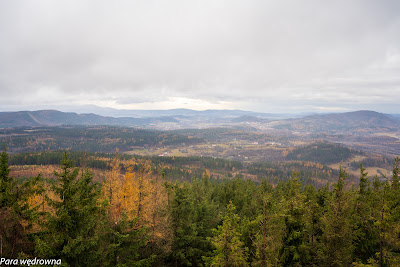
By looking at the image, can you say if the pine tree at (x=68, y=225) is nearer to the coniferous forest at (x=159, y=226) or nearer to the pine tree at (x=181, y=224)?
the coniferous forest at (x=159, y=226)

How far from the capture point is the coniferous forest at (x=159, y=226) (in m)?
13.2

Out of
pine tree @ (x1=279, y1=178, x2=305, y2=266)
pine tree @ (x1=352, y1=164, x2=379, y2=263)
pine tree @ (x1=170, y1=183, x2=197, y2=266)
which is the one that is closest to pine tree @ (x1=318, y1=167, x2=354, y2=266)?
pine tree @ (x1=279, y1=178, x2=305, y2=266)

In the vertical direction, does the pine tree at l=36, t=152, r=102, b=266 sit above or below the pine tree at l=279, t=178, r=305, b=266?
above

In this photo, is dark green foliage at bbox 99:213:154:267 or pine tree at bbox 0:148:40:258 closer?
pine tree at bbox 0:148:40:258

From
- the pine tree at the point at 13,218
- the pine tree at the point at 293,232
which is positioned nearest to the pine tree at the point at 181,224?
the pine tree at the point at 293,232

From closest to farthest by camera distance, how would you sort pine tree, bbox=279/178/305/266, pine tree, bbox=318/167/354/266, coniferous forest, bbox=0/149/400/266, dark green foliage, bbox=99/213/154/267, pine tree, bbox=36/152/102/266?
pine tree, bbox=36/152/102/266
coniferous forest, bbox=0/149/400/266
dark green foliage, bbox=99/213/154/267
pine tree, bbox=318/167/354/266
pine tree, bbox=279/178/305/266

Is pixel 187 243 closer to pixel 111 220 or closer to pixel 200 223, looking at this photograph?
pixel 200 223

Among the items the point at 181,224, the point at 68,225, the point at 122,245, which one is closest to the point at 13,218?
the point at 68,225

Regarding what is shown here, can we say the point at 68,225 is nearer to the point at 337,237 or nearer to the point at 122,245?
the point at 122,245

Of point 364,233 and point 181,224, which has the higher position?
point 364,233

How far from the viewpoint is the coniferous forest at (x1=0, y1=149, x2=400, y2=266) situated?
13219mm

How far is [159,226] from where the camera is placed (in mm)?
21719

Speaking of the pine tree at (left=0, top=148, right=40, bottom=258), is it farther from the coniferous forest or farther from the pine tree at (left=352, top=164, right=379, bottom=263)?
the pine tree at (left=352, top=164, right=379, bottom=263)

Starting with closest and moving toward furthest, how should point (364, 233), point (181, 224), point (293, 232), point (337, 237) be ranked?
point (337, 237) → point (293, 232) → point (364, 233) → point (181, 224)
